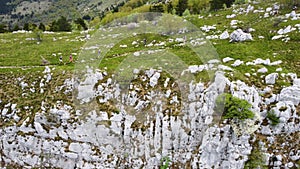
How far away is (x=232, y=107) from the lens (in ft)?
81.5

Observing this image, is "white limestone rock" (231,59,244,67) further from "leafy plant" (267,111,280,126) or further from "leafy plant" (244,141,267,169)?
"leafy plant" (244,141,267,169)

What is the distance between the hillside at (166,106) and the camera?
24953 millimetres

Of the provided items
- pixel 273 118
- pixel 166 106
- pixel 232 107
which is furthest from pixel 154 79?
pixel 273 118

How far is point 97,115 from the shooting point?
2891cm

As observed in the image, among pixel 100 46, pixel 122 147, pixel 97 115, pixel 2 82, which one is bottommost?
pixel 122 147

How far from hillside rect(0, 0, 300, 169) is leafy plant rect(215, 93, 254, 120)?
0.28 ft

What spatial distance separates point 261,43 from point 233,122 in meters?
13.9

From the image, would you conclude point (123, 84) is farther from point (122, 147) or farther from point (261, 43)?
point (261, 43)

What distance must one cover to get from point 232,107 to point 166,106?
6.42 metres

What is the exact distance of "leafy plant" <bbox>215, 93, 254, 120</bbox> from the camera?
972 inches

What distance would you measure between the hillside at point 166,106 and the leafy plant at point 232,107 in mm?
86

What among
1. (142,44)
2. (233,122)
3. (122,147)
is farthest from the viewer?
(142,44)

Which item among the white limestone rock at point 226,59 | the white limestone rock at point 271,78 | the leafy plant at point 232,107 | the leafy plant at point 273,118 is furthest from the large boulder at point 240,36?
the leafy plant at point 273,118

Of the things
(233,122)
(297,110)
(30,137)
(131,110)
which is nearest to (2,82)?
(30,137)
